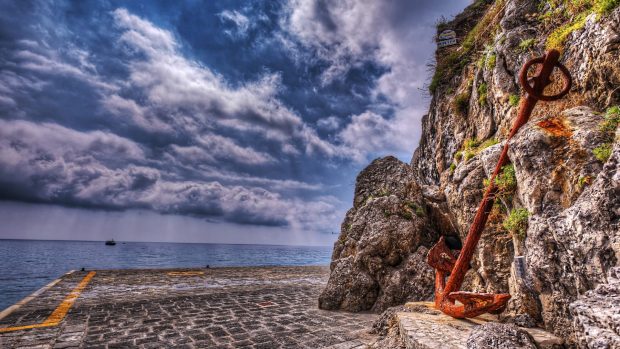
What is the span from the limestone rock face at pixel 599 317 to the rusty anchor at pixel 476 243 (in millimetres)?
1395

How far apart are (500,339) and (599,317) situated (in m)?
1.26

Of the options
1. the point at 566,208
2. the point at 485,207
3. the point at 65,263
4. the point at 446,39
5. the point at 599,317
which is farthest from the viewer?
the point at 65,263

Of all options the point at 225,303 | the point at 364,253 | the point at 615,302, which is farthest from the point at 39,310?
the point at 615,302

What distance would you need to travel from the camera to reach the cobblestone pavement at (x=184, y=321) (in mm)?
5426

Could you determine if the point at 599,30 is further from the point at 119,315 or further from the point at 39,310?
the point at 39,310

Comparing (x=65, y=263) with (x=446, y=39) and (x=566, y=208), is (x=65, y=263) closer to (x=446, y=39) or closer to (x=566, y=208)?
(x=446, y=39)

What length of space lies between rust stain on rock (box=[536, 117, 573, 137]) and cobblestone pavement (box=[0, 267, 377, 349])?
176 inches

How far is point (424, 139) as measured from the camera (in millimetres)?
14555

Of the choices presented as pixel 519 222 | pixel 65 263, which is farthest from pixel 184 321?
pixel 65 263

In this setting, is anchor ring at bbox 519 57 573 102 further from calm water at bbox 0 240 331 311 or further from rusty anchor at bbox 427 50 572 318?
calm water at bbox 0 240 331 311

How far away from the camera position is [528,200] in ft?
13.1

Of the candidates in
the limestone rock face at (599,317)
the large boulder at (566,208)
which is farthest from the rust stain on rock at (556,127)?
the limestone rock face at (599,317)

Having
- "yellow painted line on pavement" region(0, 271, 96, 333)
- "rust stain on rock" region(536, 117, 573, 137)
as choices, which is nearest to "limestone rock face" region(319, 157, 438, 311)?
"rust stain on rock" region(536, 117, 573, 137)

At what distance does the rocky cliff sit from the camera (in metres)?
2.95
